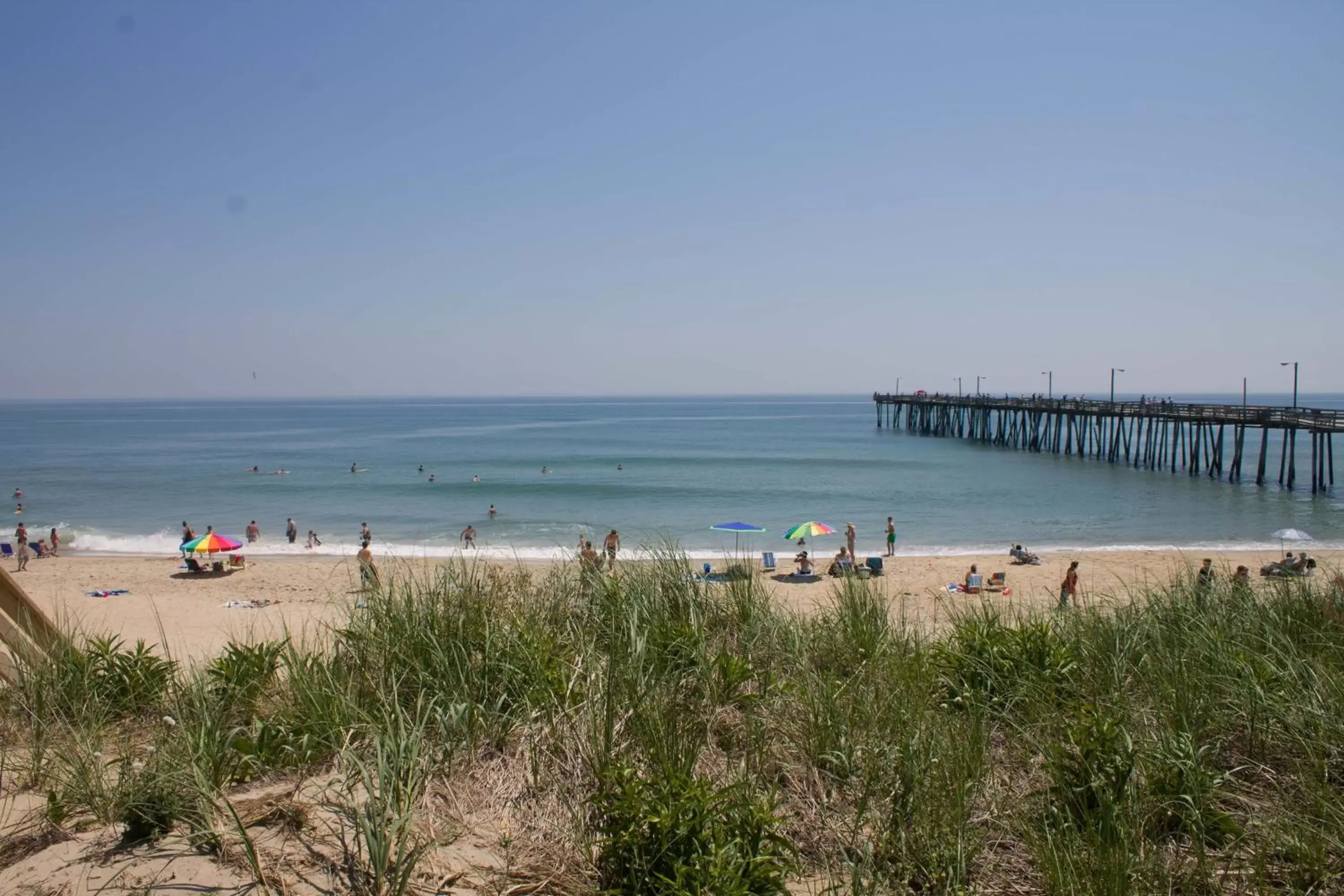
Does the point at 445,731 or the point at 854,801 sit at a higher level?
the point at 445,731

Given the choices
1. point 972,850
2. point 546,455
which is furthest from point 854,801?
point 546,455

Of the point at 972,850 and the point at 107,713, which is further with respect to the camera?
the point at 107,713

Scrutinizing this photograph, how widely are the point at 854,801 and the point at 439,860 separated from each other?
6.28 ft

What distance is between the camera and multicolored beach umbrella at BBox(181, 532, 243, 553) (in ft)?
66.9

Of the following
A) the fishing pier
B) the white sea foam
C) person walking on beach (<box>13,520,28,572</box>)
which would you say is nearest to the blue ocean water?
the white sea foam

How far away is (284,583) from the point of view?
65.9 feet

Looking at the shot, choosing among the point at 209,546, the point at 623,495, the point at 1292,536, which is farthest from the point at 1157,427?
the point at 209,546

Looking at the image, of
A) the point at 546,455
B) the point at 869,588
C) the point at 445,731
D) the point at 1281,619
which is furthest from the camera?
the point at 546,455

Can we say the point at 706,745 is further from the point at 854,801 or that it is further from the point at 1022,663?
the point at 1022,663

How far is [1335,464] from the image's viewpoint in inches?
2029

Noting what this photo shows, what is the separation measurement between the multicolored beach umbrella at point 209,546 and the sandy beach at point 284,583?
0.79 meters

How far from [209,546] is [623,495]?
20756 millimetres

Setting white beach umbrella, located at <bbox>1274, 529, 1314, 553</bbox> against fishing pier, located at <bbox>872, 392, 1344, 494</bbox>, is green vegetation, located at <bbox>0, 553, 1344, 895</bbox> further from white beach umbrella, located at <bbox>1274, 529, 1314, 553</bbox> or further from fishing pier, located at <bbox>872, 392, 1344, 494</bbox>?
fishing pier, located at <bbox>872, 392, 1344, 494</bbox>

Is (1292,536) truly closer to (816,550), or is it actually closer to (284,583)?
(816,550)
